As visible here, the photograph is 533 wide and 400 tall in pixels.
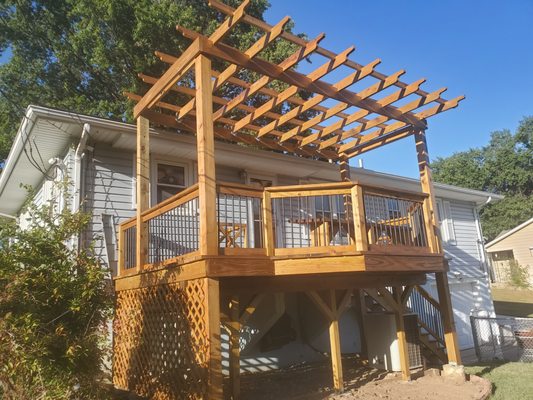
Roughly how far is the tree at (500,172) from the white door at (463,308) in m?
32.5

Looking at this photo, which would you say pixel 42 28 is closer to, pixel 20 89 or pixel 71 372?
pixel 20 89

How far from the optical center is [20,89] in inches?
740

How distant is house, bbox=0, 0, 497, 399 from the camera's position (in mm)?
5379

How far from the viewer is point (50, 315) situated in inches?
198

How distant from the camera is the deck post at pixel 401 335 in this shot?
7.14m

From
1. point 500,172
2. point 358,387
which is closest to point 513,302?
point 358,387

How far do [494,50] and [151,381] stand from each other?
45.3 feet

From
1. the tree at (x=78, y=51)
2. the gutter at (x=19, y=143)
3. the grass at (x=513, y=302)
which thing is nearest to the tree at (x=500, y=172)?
the grass at (x=513, y=302)

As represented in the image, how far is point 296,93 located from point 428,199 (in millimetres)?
2894

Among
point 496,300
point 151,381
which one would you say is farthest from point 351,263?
point 496,300

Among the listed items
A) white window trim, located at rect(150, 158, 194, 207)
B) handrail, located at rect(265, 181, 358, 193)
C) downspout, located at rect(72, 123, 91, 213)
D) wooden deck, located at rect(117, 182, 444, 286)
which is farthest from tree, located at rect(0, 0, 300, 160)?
handrail, located at rect(265, 181, 358, 193)

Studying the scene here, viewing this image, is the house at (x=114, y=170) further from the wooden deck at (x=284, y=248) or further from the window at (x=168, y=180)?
the wooden deck at (x=284, y=248)

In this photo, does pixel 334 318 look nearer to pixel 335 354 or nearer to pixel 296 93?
pixel 335 354

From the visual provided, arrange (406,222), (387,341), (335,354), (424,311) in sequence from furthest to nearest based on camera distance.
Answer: (424,311)
(387,341)
(406,222)
(335,354)
